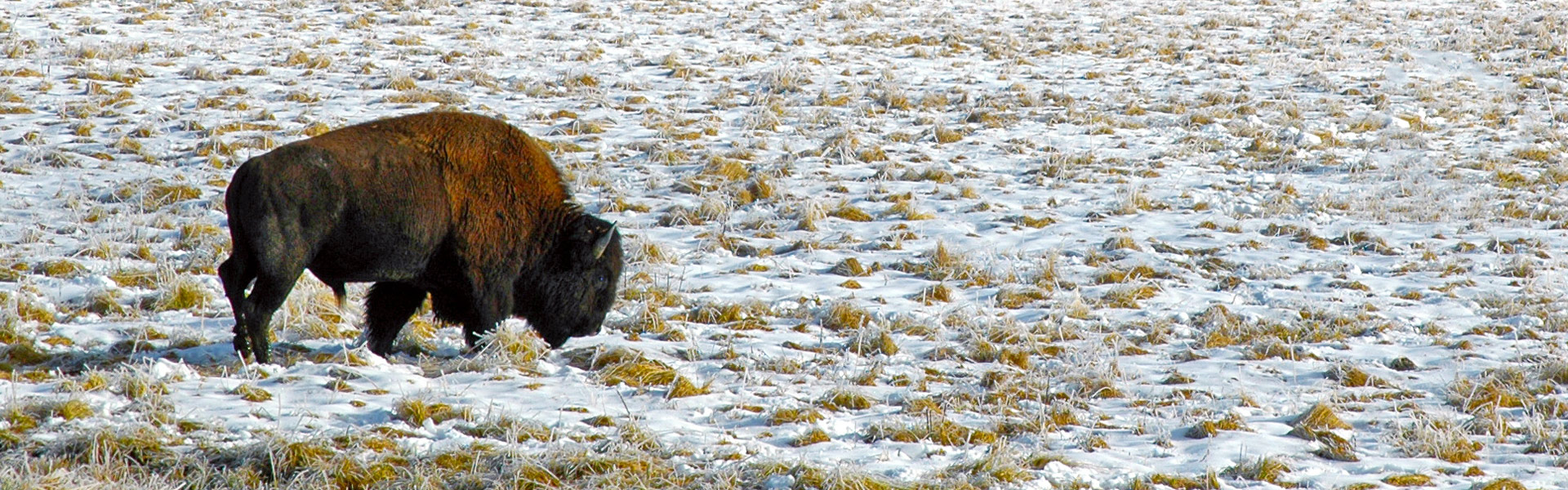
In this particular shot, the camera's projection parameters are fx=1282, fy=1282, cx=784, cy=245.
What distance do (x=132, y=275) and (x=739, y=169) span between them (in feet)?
16.5

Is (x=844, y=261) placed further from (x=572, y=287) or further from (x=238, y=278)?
(x=238, y=278)

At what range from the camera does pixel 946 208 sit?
404 inches

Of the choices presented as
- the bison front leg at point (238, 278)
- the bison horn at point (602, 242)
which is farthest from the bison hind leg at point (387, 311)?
the bison horn at point (602, 242)

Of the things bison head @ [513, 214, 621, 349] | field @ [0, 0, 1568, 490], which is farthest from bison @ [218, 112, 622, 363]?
field @ [0, 0, 1568, 490]

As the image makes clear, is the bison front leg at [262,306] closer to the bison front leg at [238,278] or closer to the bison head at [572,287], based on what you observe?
the bison front leg at [238,278]

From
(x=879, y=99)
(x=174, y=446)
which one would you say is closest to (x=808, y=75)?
(x=879, y=99)

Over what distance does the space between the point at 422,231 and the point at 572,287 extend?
2.89 ft

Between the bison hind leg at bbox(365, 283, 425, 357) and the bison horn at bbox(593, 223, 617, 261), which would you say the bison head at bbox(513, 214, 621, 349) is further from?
the bison hind leg at bbox(365, 283, 425, 357)

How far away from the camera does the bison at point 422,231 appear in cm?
569

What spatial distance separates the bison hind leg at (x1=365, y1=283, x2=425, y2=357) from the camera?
6.39 m

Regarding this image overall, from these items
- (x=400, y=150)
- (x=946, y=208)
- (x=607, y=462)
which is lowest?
(x=946, y=208)

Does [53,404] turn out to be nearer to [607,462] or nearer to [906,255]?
[607,462]

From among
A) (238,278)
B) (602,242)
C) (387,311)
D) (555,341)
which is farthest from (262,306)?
(602,242)

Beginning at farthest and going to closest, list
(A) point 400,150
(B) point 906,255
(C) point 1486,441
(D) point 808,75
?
(D) point 808,75
(B) point 906,255
(A) point 400,150
(C) point 1486,441
